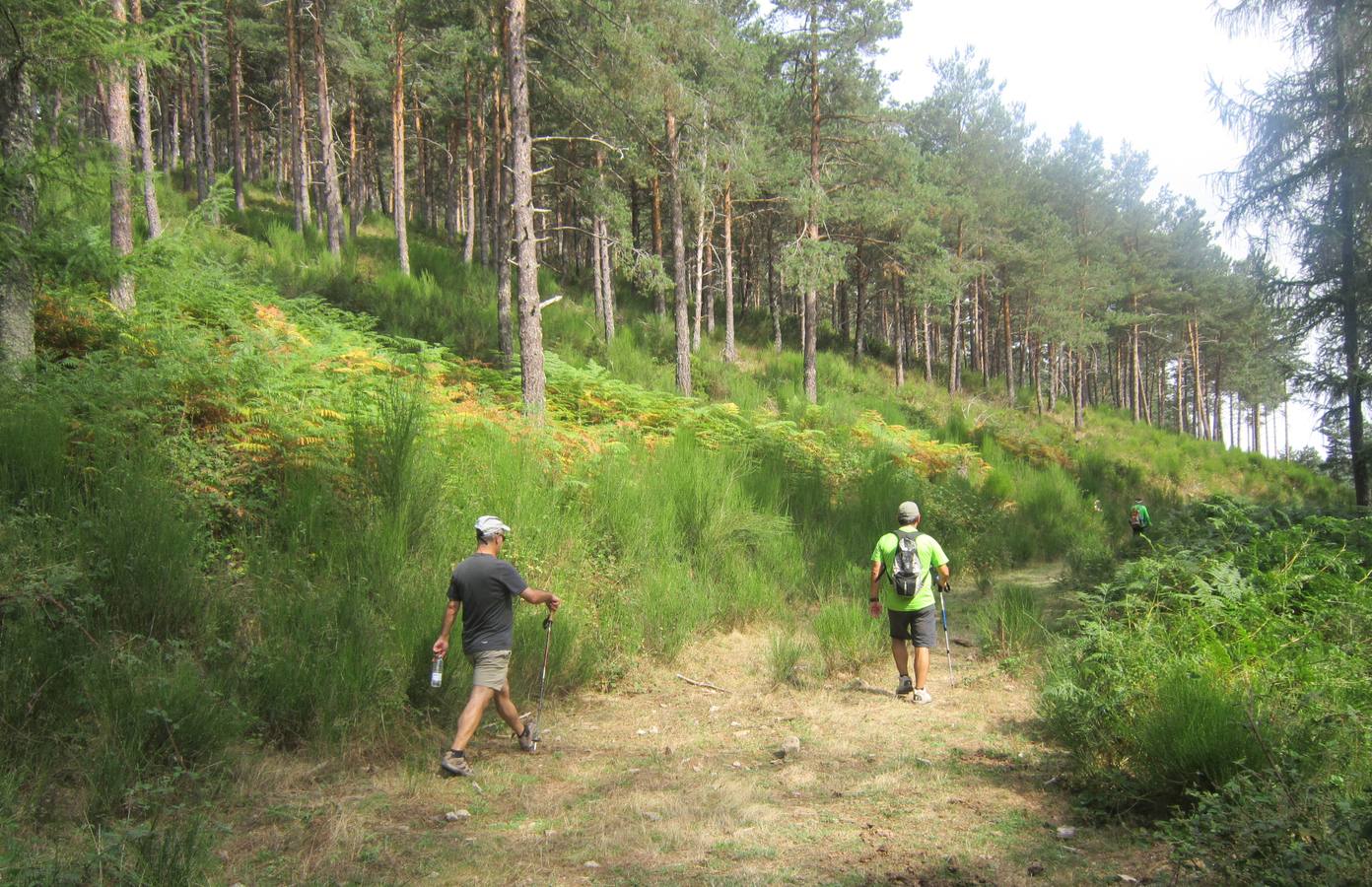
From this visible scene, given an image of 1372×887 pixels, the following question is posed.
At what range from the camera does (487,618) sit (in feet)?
18.1

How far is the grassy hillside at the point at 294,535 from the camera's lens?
436cm

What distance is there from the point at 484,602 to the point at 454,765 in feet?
3.66

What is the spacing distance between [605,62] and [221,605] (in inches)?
437

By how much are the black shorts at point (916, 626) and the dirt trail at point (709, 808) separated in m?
0.62

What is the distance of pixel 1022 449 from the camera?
2539 centimetres

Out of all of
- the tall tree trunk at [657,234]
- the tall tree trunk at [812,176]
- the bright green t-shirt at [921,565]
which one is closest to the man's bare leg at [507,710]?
the bright green t-shirt at [921,565]

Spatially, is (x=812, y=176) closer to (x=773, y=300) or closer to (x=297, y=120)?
(x=773, y=300)

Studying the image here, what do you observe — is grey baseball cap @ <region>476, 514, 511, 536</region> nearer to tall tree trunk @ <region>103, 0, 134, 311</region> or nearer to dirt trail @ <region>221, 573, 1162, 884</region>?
dirt trail @ <region>221, 573, 1162, 884</region>

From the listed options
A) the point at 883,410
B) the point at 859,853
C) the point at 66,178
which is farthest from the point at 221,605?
the point at 883,410

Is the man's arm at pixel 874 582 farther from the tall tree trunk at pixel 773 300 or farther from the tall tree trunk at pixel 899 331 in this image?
the tall tree trunk at pixel 899 331

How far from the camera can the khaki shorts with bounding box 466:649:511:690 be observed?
17.9 feet

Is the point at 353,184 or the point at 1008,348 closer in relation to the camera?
the point at 353,184

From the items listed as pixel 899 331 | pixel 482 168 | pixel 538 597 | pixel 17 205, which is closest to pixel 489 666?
pixel 538 597

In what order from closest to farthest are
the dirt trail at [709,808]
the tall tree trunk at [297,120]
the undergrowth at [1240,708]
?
the undergrowth at [1240,708], the dirt trail at [709,808], the tall tree trunk at [297,120]
